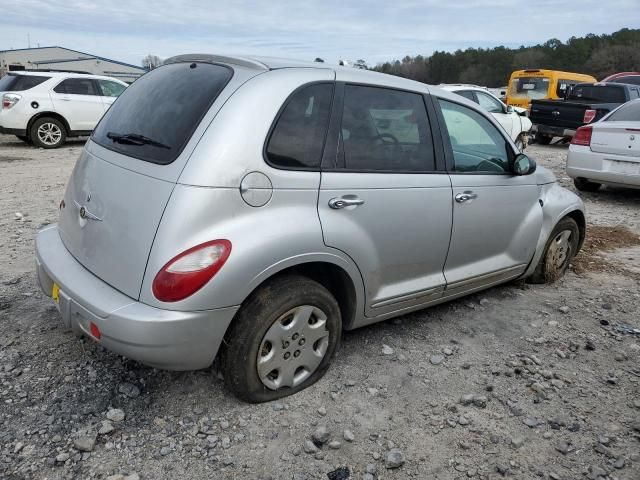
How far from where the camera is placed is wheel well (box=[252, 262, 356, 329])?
2881 millimetres

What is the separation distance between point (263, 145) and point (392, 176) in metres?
0.87

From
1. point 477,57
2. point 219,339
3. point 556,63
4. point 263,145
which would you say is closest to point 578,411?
point 219,339

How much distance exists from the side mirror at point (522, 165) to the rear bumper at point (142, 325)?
2.42 metres

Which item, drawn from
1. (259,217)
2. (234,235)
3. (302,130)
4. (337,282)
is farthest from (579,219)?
(234,235)

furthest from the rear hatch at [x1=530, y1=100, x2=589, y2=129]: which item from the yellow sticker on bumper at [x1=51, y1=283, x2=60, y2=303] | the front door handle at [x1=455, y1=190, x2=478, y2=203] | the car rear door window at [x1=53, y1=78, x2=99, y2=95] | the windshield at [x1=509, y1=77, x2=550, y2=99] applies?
the yellow sticker on bumper at [x1=51, y1=283, x2=60, y2=303]

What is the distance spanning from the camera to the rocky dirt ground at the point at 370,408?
8.04ft

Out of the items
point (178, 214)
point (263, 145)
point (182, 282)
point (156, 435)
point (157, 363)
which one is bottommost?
point (156, 435)

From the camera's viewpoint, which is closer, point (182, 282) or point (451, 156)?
point (182, 282)

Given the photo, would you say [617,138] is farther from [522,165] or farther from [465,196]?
[465,196]

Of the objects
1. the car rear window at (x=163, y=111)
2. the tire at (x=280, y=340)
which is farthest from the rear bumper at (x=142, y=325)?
the car rear window at (x=163, y=111)

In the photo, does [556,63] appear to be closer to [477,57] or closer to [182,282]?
[477,57]

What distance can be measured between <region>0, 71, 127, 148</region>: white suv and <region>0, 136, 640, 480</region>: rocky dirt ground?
9128 millimetres

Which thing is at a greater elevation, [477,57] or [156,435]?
[477,57]

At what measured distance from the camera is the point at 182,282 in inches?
92.0
